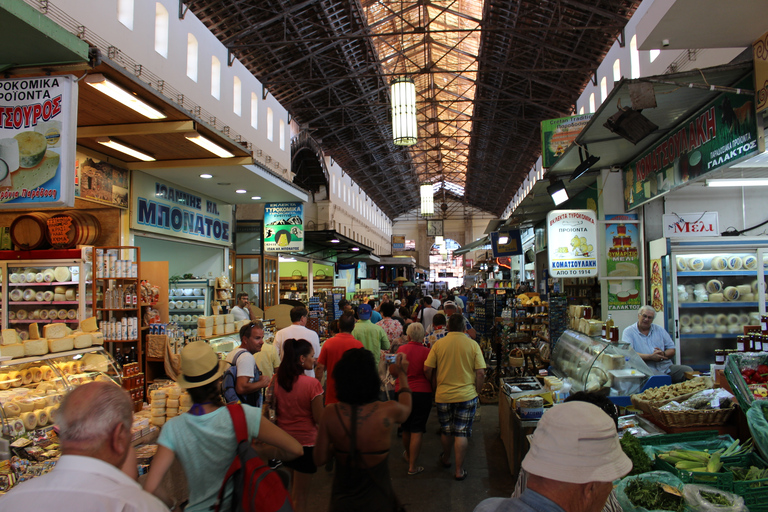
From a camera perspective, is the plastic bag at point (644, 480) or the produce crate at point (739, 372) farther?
the produce crate at point (739, 372)

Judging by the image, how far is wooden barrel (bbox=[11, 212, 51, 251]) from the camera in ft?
22.5

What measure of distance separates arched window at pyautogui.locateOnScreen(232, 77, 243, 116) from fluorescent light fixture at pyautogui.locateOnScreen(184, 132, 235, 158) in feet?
14.9

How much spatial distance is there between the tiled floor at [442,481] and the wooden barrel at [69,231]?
464 centimetres

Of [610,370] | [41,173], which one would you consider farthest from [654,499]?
[41,173]

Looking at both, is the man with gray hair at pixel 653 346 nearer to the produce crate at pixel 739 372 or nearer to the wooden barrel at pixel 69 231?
the produce crate at pixel 739 372

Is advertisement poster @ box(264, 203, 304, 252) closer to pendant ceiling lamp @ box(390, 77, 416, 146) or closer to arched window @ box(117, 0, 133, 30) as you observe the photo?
pendant ceiling lamp @ box(390, 77, 416, 146)

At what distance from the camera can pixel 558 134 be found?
973 cm

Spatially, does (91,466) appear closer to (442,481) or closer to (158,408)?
(158,408)

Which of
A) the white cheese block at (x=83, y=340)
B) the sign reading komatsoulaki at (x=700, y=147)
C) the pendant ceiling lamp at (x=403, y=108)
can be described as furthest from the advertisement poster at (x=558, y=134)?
the white cheese block at (x=83, y=340)

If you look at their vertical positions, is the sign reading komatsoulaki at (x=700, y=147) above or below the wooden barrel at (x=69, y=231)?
above

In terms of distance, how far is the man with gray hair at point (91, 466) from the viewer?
4.30 ft

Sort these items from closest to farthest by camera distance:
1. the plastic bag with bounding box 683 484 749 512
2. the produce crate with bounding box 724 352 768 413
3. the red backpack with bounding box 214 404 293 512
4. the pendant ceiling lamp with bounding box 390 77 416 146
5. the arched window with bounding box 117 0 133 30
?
1. the red backpack with bounding box 214 404 293 512
2. the plastic bag with bounding box 683 484 749 512
3. the produce crate with bounding box 724 352 768 413
4. the arched window with bounding box 117 0 133 30
5. the pendant ceiling lamp with bounding box 390 77 416 146

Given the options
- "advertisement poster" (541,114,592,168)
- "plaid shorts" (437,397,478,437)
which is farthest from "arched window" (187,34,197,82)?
"plaid shorts" (437,397,478,437)

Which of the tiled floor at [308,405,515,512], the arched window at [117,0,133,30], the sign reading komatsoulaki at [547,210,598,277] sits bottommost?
the tiled floor at [308,405,515,512]
